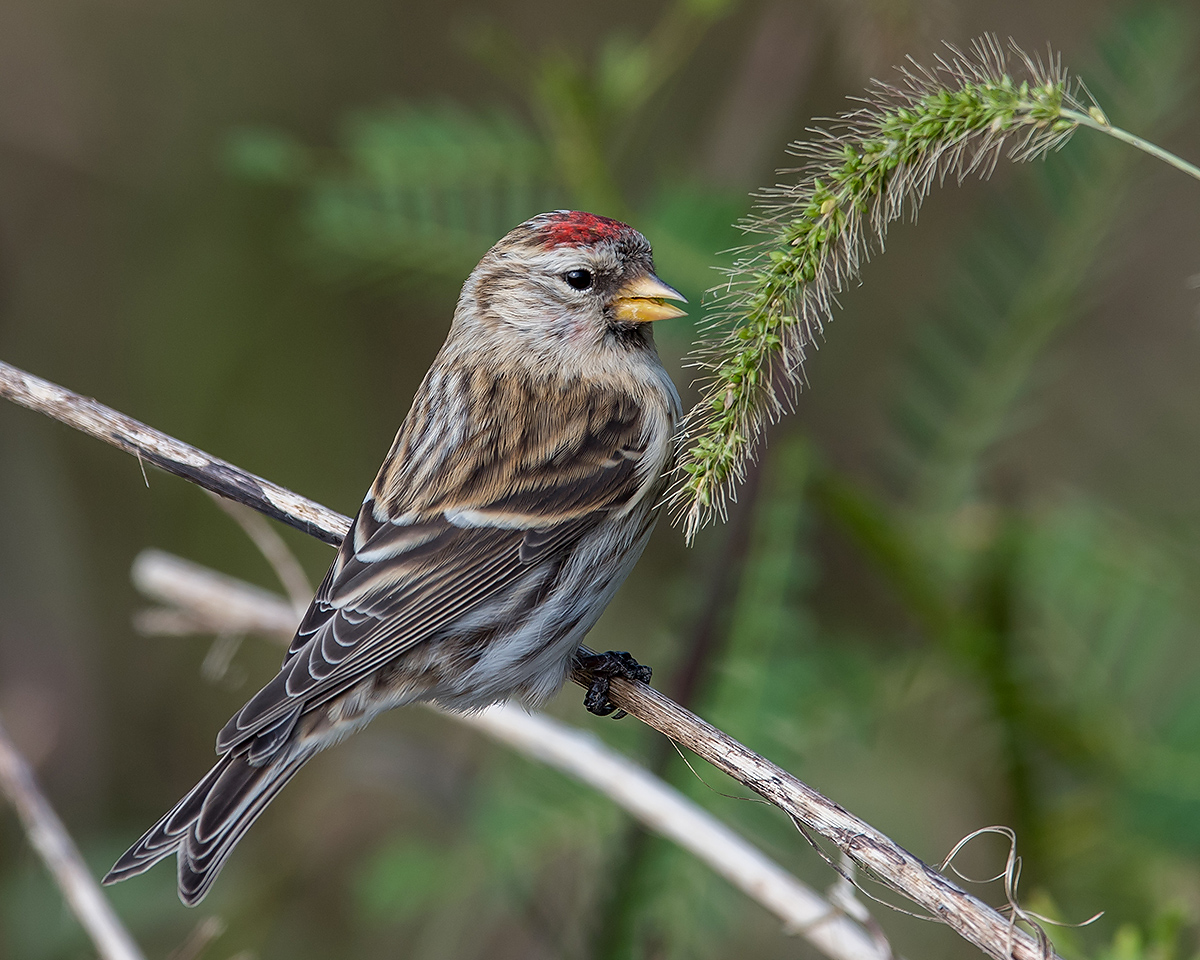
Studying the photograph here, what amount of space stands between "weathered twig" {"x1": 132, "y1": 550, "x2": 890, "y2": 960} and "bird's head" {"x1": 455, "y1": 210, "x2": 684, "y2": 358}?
107cm

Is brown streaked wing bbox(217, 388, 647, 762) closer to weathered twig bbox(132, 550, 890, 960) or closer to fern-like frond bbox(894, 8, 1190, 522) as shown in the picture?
weathered twig bbox(132, 550, 890, 960)

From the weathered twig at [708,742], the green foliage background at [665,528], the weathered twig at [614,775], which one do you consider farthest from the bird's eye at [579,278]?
the weathered twig at [614,775]

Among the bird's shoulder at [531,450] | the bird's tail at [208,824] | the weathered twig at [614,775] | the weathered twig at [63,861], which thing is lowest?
the weathered twig at [63,861]

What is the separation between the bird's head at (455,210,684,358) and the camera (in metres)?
3.55

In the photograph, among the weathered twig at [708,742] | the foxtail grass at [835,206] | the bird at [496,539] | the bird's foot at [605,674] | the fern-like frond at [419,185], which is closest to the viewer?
the foxtail grass at [835,206]

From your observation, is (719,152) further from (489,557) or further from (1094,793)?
(1094,793)

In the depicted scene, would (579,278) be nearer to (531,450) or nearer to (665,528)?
(531,450)

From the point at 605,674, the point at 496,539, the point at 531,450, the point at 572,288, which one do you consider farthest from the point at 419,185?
the point at 605,674

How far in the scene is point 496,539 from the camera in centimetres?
323

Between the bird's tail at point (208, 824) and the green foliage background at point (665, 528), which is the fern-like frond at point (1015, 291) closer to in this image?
the green foliage background at point (665, 528)

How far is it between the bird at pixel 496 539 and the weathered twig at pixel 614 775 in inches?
6.7

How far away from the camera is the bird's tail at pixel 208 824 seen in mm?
2799

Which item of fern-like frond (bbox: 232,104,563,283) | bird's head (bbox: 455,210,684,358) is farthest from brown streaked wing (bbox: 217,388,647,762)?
fern-like frond (bbox: 232,104,563,283)

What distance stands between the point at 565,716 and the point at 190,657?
2.12 m
